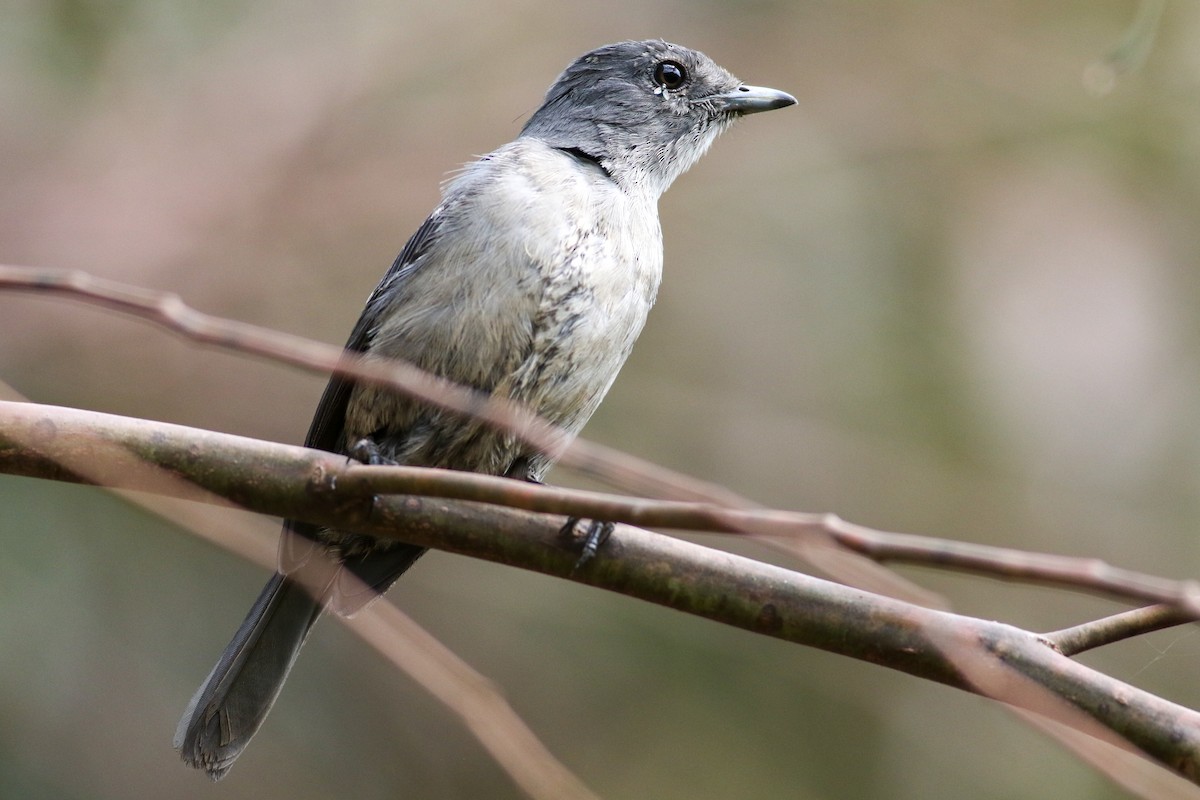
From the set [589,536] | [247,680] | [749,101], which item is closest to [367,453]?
[247,680]

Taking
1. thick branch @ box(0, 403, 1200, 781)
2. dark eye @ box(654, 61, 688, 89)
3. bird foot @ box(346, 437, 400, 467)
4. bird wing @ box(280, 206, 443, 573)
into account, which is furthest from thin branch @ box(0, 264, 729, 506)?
dark eye @ box(654, 61, 688, 89)

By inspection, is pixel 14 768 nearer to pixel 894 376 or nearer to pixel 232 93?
pixel 232 93

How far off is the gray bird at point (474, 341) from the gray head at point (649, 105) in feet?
0.62

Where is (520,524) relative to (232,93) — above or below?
below

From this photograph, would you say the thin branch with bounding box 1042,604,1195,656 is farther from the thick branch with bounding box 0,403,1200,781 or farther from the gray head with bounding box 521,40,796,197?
the gray head with bounding box 521,40,796,197

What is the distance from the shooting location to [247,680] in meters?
3.53

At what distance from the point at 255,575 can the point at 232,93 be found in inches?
89.2

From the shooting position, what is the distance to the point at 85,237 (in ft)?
16.8

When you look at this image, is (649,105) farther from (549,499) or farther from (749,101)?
(549,499)

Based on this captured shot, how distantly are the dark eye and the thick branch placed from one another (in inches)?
91.0

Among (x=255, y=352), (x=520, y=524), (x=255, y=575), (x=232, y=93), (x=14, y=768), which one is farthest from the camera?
(x=232, y=93)

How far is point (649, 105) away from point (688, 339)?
8.61ft

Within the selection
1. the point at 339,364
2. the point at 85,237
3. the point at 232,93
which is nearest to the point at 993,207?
the point at 232,93

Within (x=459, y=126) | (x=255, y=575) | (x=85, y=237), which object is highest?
(x=459, y=126)
